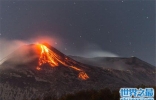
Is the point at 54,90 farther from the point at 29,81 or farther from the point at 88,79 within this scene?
the point at 88,79

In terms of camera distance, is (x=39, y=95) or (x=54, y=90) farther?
(x=54, y=90)

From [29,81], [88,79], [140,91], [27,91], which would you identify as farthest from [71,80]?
[140,91]

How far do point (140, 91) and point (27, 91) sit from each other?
112144 millimetres

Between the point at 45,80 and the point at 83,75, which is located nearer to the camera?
the point at 45,80

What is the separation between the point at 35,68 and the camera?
18512 centimetres

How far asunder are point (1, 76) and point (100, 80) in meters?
64.6

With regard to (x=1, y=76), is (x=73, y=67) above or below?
above

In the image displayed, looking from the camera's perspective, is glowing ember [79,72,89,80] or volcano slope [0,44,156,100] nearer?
volcano slope [0,44,156,100]

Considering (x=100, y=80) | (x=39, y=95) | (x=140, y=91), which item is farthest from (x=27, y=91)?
(x=140, y=91)

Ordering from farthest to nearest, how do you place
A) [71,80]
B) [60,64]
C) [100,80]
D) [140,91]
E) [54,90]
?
1. [60,64]
2. [100,80]
3. [71,80]
4. [54,90]
5. [140,91]

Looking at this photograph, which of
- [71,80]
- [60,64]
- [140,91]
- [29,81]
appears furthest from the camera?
[60,64]

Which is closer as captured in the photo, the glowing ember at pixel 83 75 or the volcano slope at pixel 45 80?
the volcano slope at pixel 45 80

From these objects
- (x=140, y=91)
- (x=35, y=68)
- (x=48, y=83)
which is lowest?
(x=140, y=91)

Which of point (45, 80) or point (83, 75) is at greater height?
point (83, 75)
